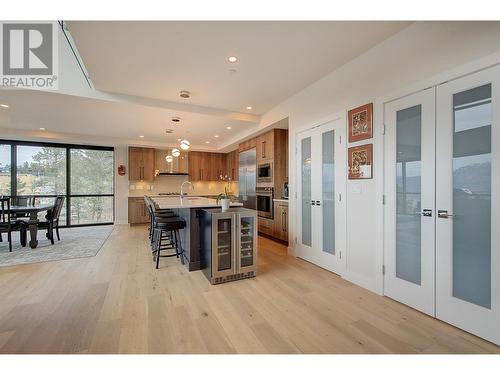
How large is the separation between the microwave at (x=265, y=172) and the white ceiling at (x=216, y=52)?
5.62ft

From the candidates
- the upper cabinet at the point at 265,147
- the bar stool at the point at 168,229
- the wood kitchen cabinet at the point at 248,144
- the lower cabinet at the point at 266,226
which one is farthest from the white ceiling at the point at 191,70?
the lower cabinet at the point at 266,226

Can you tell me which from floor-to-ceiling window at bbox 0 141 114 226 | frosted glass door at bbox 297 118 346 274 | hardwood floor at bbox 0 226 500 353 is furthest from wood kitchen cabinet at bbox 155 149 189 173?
frosted glass door at bbox 297 118 346 274

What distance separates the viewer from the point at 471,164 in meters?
1.81

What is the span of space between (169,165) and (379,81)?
22.0 feet

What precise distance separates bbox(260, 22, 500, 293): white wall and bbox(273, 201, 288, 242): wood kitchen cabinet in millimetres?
1640

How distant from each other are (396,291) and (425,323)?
1.32 ft

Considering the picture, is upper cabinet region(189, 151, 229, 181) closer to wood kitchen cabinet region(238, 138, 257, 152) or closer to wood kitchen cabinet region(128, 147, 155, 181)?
wood kitchen cabinet region(128, 147, 155, 181)

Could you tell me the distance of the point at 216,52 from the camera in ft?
8.49

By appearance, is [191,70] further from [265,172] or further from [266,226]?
[266,226]

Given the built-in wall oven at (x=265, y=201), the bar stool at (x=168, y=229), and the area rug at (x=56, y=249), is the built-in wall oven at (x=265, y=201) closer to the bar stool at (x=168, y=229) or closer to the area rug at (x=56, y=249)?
the bar stool at (x=168, y=229)

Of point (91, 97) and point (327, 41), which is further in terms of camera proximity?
point (91, 97)

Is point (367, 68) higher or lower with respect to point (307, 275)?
higher
